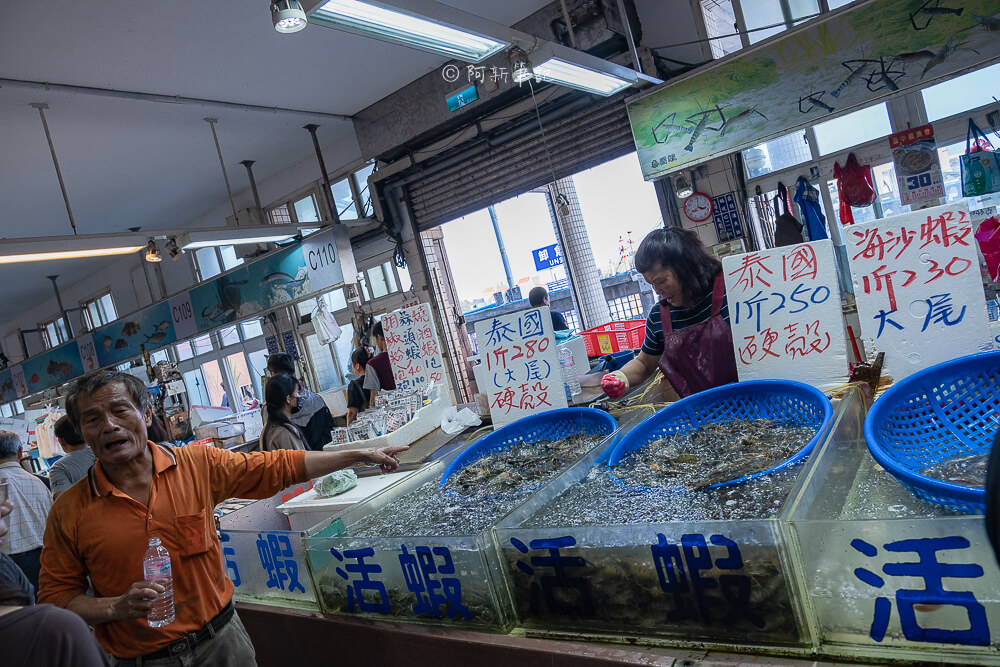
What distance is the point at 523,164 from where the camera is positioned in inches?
270

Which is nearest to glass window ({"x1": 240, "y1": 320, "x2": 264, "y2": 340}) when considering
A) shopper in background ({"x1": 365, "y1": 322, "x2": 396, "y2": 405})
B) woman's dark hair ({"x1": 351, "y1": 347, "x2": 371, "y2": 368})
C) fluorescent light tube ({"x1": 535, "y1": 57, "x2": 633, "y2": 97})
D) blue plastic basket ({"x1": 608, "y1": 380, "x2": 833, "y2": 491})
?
woman's dark hair ({"x1": 351, "y1": 347, "x2": 371, "y2": 368})

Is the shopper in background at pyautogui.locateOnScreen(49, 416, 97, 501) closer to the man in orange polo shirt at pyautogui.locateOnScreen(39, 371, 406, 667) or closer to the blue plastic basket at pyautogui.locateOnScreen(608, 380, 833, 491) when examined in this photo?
the man in orange polo shirt at pyautogui.locateOnScreen(39, 371, 406, 667)

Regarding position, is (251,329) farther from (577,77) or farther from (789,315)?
(789,315)

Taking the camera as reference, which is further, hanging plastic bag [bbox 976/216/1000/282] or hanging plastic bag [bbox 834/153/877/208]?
hanging plastic bag [bbox 834/153/877/208]

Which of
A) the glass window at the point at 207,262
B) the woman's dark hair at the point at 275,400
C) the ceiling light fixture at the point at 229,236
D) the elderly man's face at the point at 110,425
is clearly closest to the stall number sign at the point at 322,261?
the ceiling light fixture at the point at 229,236

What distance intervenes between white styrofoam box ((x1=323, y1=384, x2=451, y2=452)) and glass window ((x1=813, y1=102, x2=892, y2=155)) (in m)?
3.87

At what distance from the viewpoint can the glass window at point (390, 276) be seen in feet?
27.8

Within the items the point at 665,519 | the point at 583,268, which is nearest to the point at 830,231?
the point at 665,519

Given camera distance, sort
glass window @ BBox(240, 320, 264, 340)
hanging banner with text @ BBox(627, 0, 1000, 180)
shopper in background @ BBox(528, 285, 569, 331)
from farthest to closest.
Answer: glass window @ BBox(240, 320, 264, 340) < shopper in background @ BBox(528, 285, 569, 331) < hanging banner with text @ BBox(627, 0, 1000, 180)

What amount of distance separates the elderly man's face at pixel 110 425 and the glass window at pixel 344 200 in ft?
22.4

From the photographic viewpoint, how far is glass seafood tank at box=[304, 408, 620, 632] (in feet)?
5.35

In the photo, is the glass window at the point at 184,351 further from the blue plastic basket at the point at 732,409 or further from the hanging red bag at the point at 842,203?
the blue plastic basket at the point at 732,409

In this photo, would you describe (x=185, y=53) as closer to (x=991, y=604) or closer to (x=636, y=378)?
(x=636, y=378)

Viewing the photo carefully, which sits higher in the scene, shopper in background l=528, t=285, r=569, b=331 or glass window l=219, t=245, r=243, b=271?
glass window l=219, t=245, r=243, b=271
